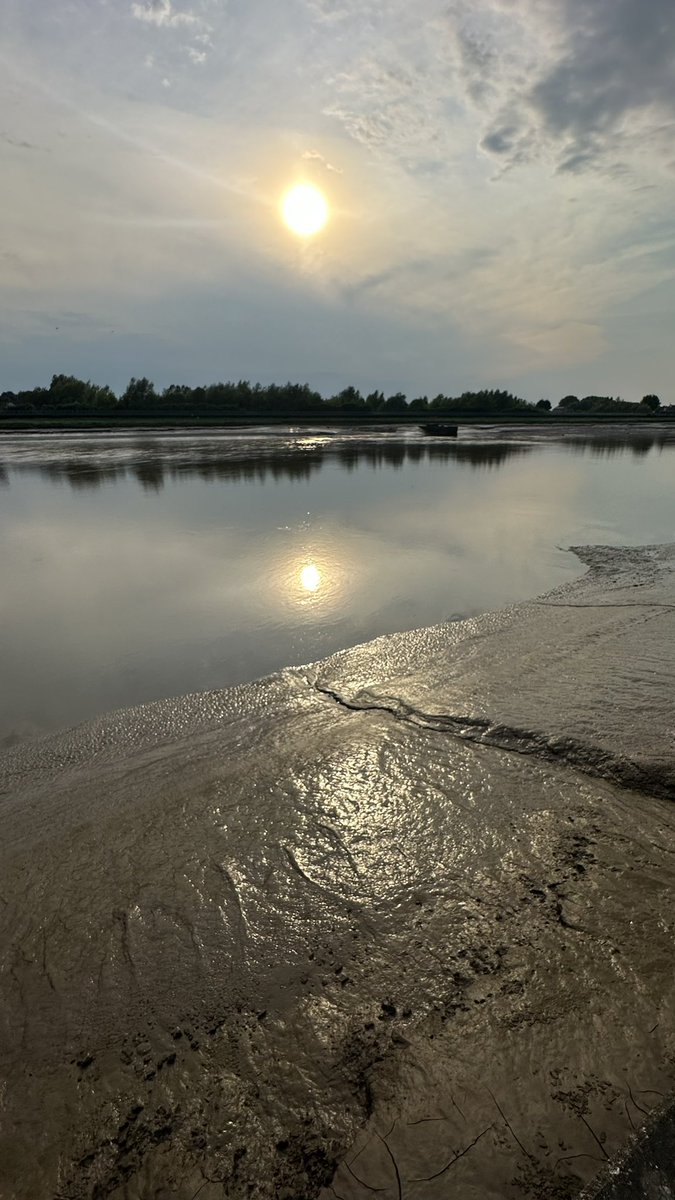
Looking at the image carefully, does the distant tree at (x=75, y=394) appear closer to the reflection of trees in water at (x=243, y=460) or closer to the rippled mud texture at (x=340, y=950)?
the reflection of trees in water at (x=243, y=460)

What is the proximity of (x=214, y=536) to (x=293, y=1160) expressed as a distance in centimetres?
984

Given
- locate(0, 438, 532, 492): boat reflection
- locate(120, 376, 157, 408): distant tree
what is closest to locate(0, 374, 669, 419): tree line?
locate(120, 376, 157, 408): distant tree

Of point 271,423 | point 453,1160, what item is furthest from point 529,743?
point 271,423

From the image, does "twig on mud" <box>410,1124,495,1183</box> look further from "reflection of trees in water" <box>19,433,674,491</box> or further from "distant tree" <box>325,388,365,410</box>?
"distant tree" <box>325,388,365,410</box>

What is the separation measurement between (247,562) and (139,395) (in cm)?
7815

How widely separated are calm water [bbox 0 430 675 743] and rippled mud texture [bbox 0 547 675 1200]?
4.07 ft

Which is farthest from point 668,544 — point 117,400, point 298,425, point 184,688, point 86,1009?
point 117,400

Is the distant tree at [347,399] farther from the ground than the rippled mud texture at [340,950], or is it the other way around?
the distant tree at [347,399]

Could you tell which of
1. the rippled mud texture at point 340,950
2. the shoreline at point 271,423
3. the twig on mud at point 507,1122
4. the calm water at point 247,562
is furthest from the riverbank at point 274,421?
the twig on mud at point 507,1122

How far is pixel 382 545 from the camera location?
10148 millimetres

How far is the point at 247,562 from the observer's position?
29.9 feet

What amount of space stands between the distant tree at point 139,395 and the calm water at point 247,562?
62207 mm

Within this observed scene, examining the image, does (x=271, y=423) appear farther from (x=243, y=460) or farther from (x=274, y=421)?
(x=243, y=460)

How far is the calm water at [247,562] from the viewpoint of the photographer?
5.68m
